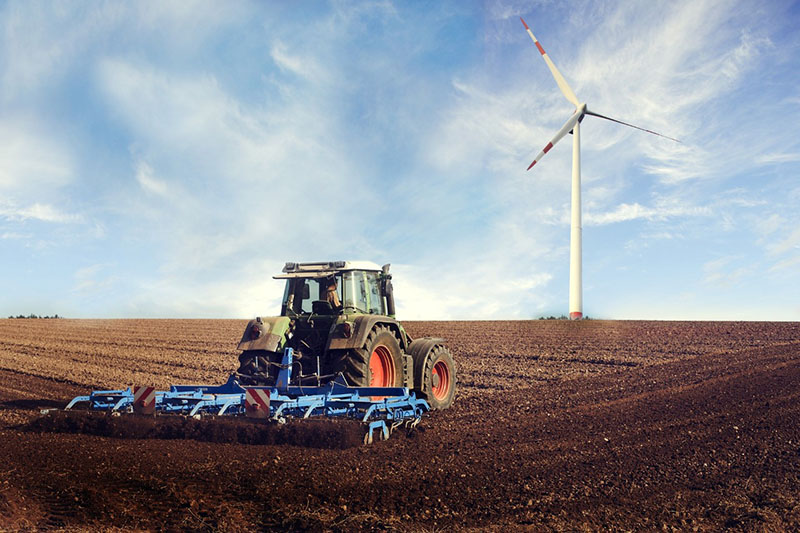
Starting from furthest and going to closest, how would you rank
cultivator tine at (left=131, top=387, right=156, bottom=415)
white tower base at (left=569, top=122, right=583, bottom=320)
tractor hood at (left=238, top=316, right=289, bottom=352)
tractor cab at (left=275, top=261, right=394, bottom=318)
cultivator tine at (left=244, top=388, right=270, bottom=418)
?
white tower base at (left=569, top=122, right=583, bottom=320) → tractor cab at (left=275, top=261, right=394, bottom=318) → tractor hood at (left=238, top=316, right=289, bottom=352) → cultivator tine at (left=131, top=387, right=156, bottom=415) → cultivator tine at (left=244, top=388, right=270, bottom=418)

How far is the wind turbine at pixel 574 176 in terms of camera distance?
24.5m

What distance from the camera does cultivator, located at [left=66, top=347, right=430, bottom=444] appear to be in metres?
7.63

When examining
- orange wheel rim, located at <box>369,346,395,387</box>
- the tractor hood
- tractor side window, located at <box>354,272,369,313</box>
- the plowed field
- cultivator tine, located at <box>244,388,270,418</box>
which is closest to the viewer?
the plowed field

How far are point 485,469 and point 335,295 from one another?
3.76 m

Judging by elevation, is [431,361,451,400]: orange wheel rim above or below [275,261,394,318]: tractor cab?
below

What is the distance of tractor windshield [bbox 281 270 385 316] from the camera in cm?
937

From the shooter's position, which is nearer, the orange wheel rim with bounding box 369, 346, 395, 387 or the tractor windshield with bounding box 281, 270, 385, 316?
the orange wheel rim with bounding box 369, 346, 395, 387

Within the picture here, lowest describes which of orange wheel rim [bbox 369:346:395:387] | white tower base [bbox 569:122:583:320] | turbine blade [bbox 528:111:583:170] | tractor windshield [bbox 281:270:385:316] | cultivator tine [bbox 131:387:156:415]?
cultivator tine [bbox 131:387:156:415]

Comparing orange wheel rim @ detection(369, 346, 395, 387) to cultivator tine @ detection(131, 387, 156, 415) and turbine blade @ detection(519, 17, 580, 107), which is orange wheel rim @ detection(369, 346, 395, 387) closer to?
cultivator tine @ detection(131, 387, 156, 415)

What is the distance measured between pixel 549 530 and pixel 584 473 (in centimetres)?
191

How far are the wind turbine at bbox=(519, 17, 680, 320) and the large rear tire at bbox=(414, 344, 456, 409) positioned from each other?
49.2ft

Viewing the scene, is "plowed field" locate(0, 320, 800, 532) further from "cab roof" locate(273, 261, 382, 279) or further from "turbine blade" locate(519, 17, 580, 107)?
"turbine blade" locate(519, 17, 580, 107)

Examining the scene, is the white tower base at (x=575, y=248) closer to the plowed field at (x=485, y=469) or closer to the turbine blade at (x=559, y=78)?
the turbine blade at (x=559, y=78)

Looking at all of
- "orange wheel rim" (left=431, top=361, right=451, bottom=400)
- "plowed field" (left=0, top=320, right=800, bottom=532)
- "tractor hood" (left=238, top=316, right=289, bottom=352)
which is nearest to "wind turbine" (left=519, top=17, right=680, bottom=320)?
"plowed field" (left=0, top=320, right=800, bottom=532)
